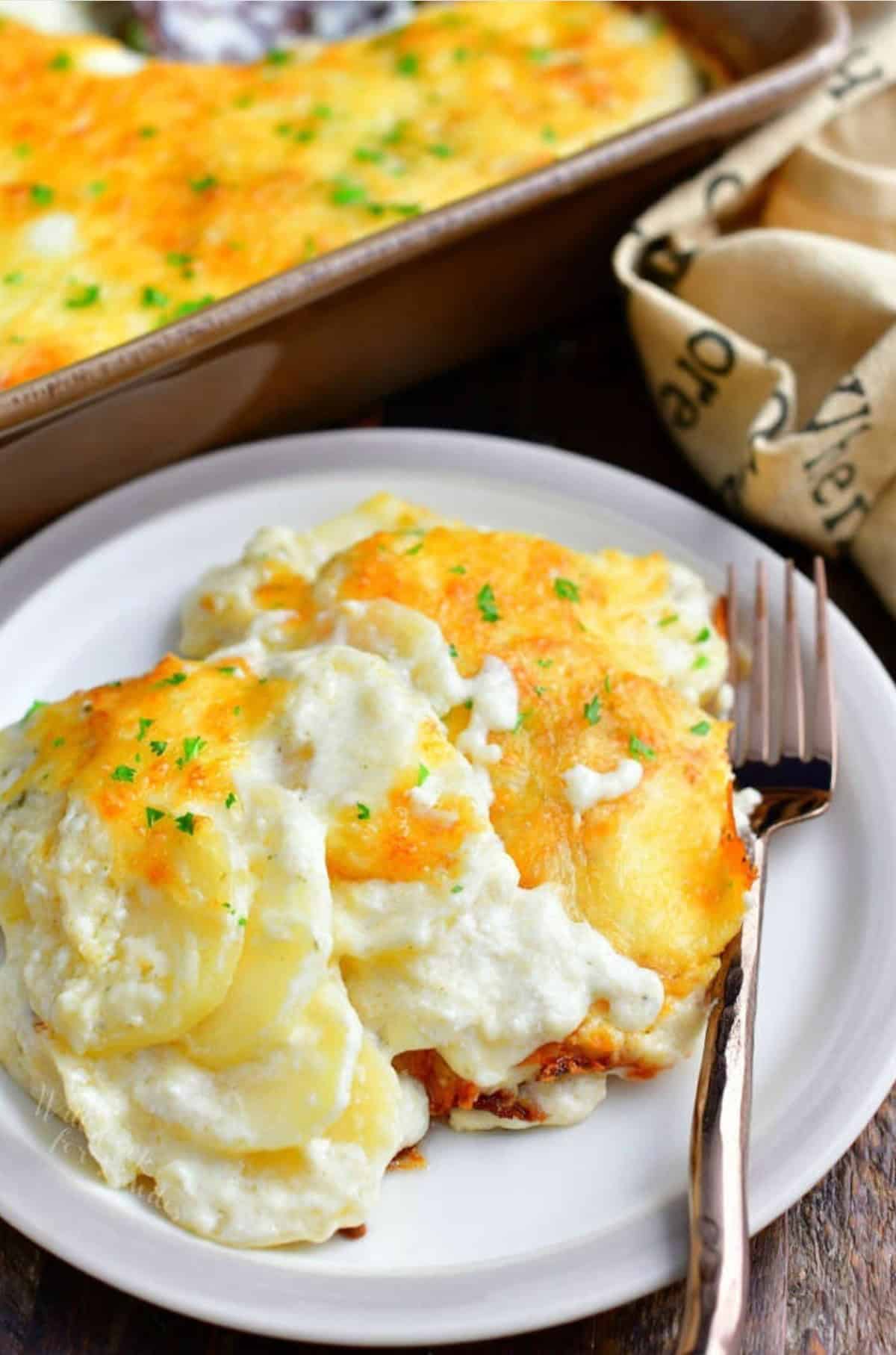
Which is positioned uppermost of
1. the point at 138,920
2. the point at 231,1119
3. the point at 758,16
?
the point at 758,16

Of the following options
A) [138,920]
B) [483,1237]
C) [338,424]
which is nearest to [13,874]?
[138,920]

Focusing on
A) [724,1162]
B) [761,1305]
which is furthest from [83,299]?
[761,1305]

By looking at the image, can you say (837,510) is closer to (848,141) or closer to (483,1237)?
(848,141)

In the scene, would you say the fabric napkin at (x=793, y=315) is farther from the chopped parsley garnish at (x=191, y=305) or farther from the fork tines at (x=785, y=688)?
the chopped parsley garnish at (x=191, y=305)

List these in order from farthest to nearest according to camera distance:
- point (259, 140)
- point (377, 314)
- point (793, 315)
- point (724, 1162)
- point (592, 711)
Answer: point (259, 140)
point (793, 315)
point (377, 314)
point (592, 711)
point (724, 1162)

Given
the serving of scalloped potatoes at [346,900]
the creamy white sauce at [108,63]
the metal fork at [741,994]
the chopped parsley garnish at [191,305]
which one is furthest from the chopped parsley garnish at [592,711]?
the creamy white sauce at [108,63]

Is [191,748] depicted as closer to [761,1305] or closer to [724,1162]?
[724,1162]
